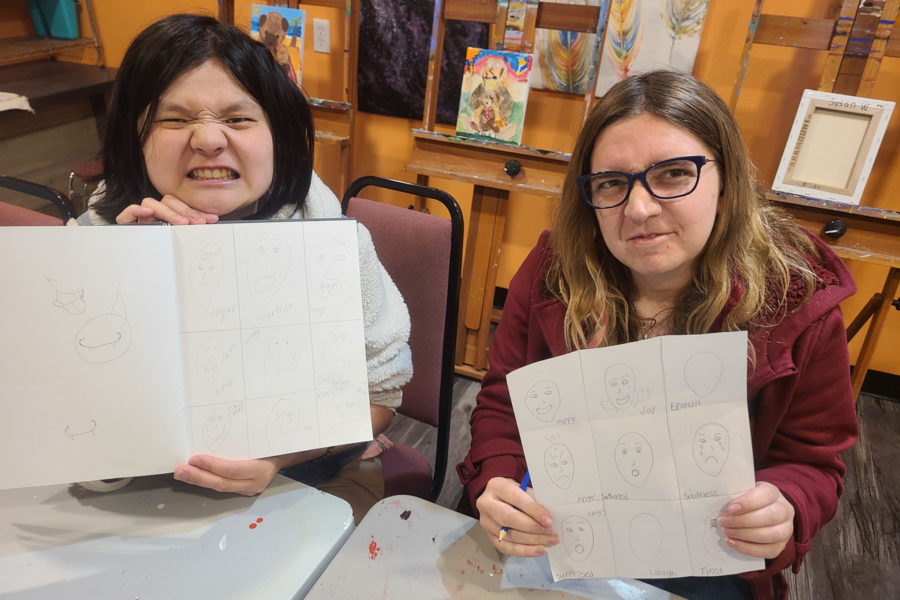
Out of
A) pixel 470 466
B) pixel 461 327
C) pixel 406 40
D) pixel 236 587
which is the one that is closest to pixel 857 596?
pixel 470 466

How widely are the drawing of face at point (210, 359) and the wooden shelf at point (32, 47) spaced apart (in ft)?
10.5

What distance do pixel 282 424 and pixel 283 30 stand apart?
199 cm

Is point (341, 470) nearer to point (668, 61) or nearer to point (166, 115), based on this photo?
point (166, 115)

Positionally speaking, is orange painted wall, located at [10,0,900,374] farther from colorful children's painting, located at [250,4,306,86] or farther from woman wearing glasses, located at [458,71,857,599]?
woman wearing glasses, located at [458,71,857,599]

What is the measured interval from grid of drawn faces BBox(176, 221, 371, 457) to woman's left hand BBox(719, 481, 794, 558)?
1.51 feet

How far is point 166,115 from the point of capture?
0.78m

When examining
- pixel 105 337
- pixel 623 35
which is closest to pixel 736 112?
pixel 623 35

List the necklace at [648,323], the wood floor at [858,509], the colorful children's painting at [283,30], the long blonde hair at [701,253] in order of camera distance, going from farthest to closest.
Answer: the colorful children's painting at [283,30] → the wood floor at [858,509] → the necklace at [648,323] → the long blonde hair at [701,253]

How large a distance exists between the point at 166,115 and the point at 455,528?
0.73 meters

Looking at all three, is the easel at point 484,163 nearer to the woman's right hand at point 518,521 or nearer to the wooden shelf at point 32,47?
the woman's right hand at point 518,521

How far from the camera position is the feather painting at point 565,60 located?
2.15 meters

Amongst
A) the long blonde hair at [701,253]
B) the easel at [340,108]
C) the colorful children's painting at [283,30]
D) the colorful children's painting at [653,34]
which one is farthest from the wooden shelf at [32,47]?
the long blonde hair at [701,253]

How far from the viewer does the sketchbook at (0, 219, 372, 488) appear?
61 cm

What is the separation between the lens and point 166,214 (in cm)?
72
